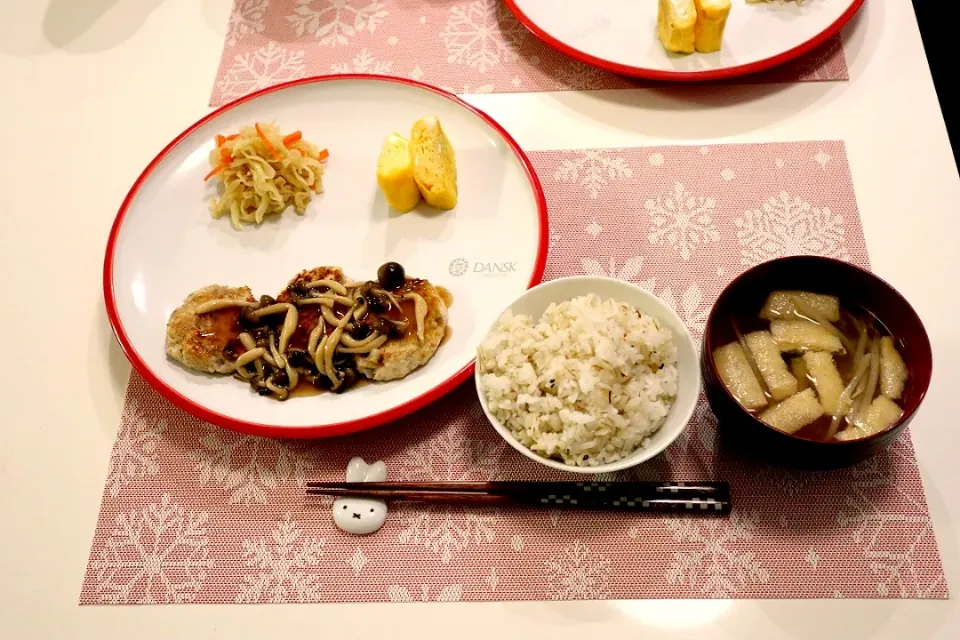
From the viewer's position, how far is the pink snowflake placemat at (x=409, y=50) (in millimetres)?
2355

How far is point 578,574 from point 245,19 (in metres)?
2.34

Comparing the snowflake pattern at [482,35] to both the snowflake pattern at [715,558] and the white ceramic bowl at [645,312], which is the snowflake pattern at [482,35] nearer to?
the white ceramic bowl at [645,312]

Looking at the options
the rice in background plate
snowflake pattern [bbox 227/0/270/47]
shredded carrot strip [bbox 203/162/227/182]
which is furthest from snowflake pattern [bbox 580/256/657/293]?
snowflake pattern [bbox 227/0/270/47]

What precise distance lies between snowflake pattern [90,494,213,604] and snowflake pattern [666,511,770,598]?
1.13 meters

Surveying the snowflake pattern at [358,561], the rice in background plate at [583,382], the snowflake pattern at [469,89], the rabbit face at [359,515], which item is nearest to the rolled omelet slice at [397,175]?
the snowflake pattern at [469,89]

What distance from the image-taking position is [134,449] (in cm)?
185

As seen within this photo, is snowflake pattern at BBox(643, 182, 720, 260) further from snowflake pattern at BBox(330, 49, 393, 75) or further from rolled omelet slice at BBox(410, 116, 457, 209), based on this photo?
snowflake pattern at BBox(330, 49, 393, 75)

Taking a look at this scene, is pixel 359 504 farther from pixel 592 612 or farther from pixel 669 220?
pixel 669 220

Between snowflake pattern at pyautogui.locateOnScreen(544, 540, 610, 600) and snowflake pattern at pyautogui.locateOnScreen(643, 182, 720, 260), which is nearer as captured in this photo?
snowflake pattern at pyautogui.locateOnScreen(544, 540, 610, 600)

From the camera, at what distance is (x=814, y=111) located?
2.19 m

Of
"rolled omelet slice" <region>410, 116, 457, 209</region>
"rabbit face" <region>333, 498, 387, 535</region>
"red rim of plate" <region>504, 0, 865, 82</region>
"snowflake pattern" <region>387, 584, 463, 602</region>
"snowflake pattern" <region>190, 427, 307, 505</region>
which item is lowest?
→ "snowflake pattern" <region>387, 584, 463, 602</region>

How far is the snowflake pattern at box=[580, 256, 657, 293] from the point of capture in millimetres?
1981

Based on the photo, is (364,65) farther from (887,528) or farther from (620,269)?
(887,528)

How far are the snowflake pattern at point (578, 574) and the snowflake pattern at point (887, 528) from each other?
572mm
